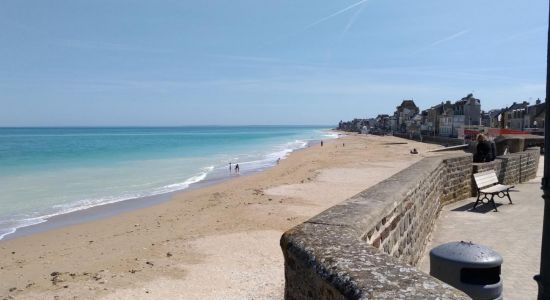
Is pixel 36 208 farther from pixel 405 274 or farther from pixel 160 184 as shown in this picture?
pixel 405 274

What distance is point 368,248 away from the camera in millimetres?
2432

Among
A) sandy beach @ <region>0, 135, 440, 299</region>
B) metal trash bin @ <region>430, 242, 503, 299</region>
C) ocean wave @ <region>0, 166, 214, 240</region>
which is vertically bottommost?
ocean wave @ <region>0, 166, 214, 240</region>

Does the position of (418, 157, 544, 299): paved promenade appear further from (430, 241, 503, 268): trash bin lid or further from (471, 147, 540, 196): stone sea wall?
(430, 241, 503, 268): trash bin lid

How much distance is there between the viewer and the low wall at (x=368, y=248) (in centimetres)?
185

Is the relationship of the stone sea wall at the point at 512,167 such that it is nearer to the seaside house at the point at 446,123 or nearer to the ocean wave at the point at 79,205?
the ocean wave at the point at 79,205

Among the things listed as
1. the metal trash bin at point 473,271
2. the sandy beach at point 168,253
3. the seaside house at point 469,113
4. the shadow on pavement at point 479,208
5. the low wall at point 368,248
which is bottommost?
the sandy beach at point 168,253

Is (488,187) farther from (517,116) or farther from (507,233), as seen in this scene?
(517,116)

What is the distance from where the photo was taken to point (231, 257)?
34.9 ft

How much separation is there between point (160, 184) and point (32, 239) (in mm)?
13094

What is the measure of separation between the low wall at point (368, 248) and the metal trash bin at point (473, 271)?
33cm

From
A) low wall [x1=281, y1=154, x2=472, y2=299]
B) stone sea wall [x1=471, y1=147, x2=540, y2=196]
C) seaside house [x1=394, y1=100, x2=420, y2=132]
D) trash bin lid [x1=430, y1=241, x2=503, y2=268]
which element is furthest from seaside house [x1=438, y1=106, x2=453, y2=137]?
trash bin lid [x1=430, y1=241, x2=503, y2=268]

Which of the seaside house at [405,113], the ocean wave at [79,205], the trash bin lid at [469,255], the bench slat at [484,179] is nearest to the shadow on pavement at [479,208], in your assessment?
the bench slat at [484,179]

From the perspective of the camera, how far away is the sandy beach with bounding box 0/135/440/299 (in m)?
8.75

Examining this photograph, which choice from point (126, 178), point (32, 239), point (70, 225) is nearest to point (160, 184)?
point (126, 178)
